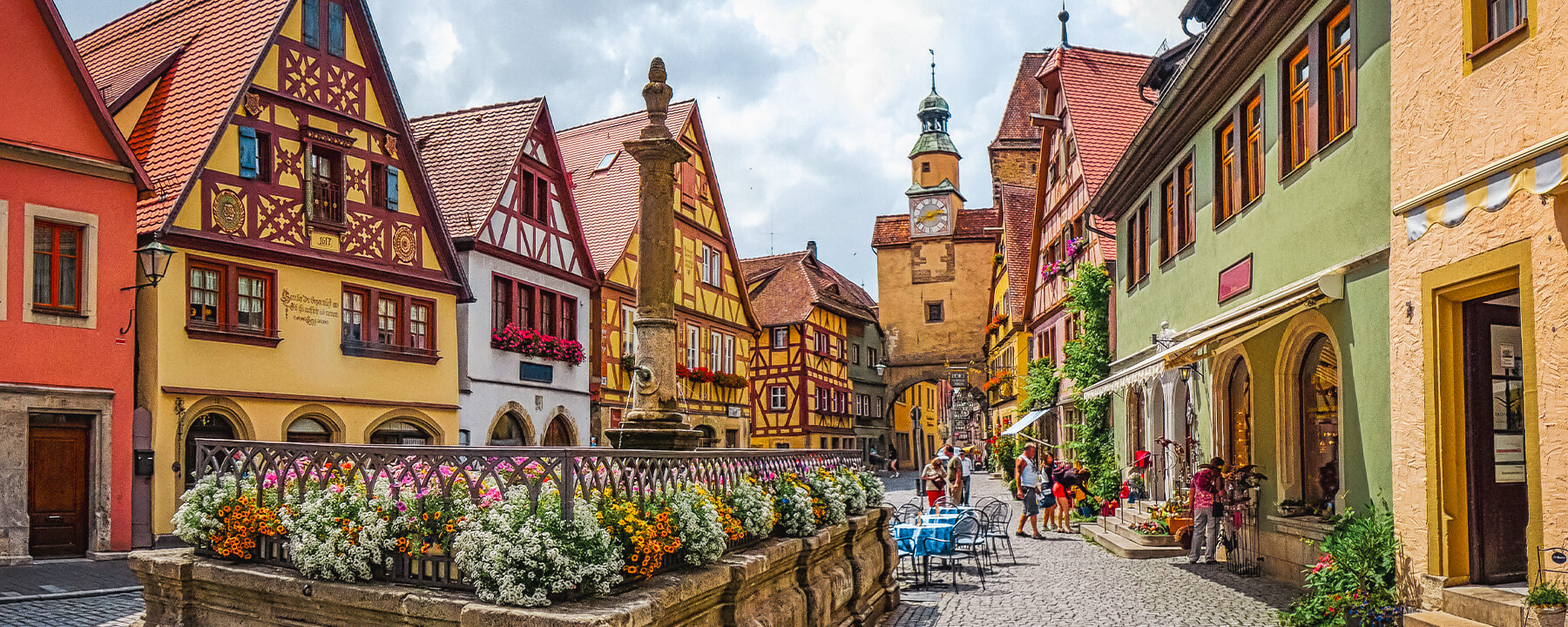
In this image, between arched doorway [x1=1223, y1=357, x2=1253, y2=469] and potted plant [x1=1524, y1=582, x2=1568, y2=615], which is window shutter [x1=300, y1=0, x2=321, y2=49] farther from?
potted plant [x1=1524, y1=582, x2=1568, y2=615]

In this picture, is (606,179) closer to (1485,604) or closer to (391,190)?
→ (391,190)

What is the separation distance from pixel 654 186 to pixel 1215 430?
305 inches

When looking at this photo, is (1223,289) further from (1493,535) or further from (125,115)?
(125,115)

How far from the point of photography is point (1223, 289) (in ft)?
44.8

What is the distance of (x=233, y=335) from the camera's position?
1642 centimetres

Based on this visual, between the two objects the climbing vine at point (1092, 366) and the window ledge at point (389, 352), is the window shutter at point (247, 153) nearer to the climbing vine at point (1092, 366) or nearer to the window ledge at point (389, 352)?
the window ledge at point (389, 352)

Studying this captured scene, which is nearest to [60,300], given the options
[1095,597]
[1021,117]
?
[1095,597]

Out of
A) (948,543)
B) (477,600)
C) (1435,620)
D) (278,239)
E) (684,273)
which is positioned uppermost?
(684,273)

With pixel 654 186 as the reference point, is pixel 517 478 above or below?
below

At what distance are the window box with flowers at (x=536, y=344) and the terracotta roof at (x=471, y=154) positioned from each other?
78.6 inches

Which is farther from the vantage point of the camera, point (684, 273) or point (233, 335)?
point (684, 273)

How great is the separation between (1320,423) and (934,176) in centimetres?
5428

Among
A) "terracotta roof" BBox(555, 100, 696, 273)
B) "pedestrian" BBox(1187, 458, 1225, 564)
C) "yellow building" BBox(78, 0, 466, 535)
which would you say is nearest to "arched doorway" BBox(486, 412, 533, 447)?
"yellow building" BBox(78, 0, 466, 535)

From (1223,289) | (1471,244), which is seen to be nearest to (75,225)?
(1223,289)
